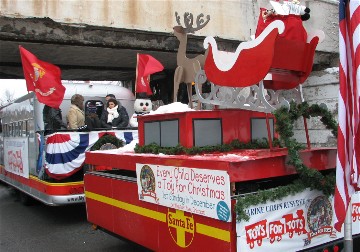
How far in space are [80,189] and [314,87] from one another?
8.67 metres

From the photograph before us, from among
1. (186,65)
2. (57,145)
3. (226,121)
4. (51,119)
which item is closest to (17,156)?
(51,119)

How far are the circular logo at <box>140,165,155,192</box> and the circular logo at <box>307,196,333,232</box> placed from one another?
4.98 ft

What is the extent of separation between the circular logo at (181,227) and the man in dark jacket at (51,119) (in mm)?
4249

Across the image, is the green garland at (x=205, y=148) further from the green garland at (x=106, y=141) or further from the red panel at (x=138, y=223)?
the green garland at (x=106, y=141)

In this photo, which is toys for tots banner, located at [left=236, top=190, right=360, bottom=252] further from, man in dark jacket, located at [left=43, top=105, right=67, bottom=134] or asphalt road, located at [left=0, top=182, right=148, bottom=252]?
man in dark jacket, located at [left=43, top=105, right=67, bottom=134]

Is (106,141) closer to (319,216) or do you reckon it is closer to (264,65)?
(264,65)

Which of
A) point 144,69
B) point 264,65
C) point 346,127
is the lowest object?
point 346,127

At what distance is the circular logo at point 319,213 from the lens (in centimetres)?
362

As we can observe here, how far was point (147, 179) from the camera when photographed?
163 inches

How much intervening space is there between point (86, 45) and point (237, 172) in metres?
6.71

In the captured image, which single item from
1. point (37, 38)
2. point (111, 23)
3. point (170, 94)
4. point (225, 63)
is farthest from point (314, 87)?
point (225, 63)

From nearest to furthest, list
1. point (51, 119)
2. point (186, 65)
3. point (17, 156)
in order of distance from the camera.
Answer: point (186, 65) < point (51, 119) < point (17, 156)

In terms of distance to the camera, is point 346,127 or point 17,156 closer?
point 346,127

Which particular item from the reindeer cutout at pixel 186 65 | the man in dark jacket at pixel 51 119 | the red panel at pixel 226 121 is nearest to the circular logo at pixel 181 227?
the red panel at pixel 226 121
